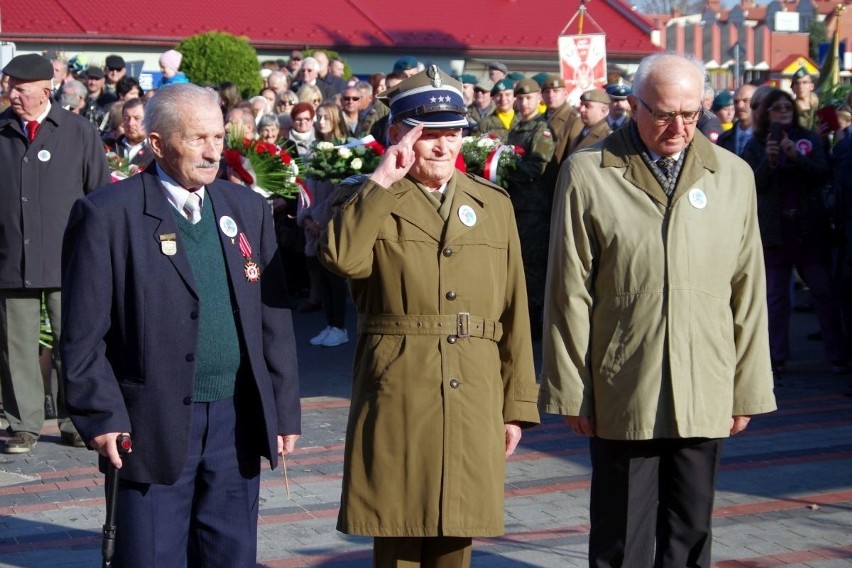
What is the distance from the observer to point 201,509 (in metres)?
4.37

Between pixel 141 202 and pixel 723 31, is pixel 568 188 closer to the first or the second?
pixel 141 202

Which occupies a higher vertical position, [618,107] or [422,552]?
[618,107]

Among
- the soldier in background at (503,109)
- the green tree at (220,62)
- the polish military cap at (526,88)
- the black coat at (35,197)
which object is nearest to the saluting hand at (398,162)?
the black coat at (35,197)

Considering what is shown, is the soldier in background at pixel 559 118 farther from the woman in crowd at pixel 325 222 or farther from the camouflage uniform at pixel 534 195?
the woman in crowd at pixel 325 222

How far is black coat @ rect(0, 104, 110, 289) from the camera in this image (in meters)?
7.84

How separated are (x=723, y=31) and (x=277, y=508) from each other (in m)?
68.8

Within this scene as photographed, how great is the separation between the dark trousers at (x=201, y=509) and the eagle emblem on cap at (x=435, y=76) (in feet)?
3.96

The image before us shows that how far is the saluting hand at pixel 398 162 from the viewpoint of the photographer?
4.20 meters

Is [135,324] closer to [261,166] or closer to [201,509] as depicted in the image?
[201,509]

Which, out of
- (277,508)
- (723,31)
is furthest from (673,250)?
(723,31)

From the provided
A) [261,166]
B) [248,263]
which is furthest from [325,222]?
[248,263]

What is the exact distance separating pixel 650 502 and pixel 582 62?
11980mm

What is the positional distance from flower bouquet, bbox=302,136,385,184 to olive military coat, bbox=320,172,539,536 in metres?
5.19

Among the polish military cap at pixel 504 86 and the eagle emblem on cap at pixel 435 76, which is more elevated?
the polish military cap at pixel 504 86
